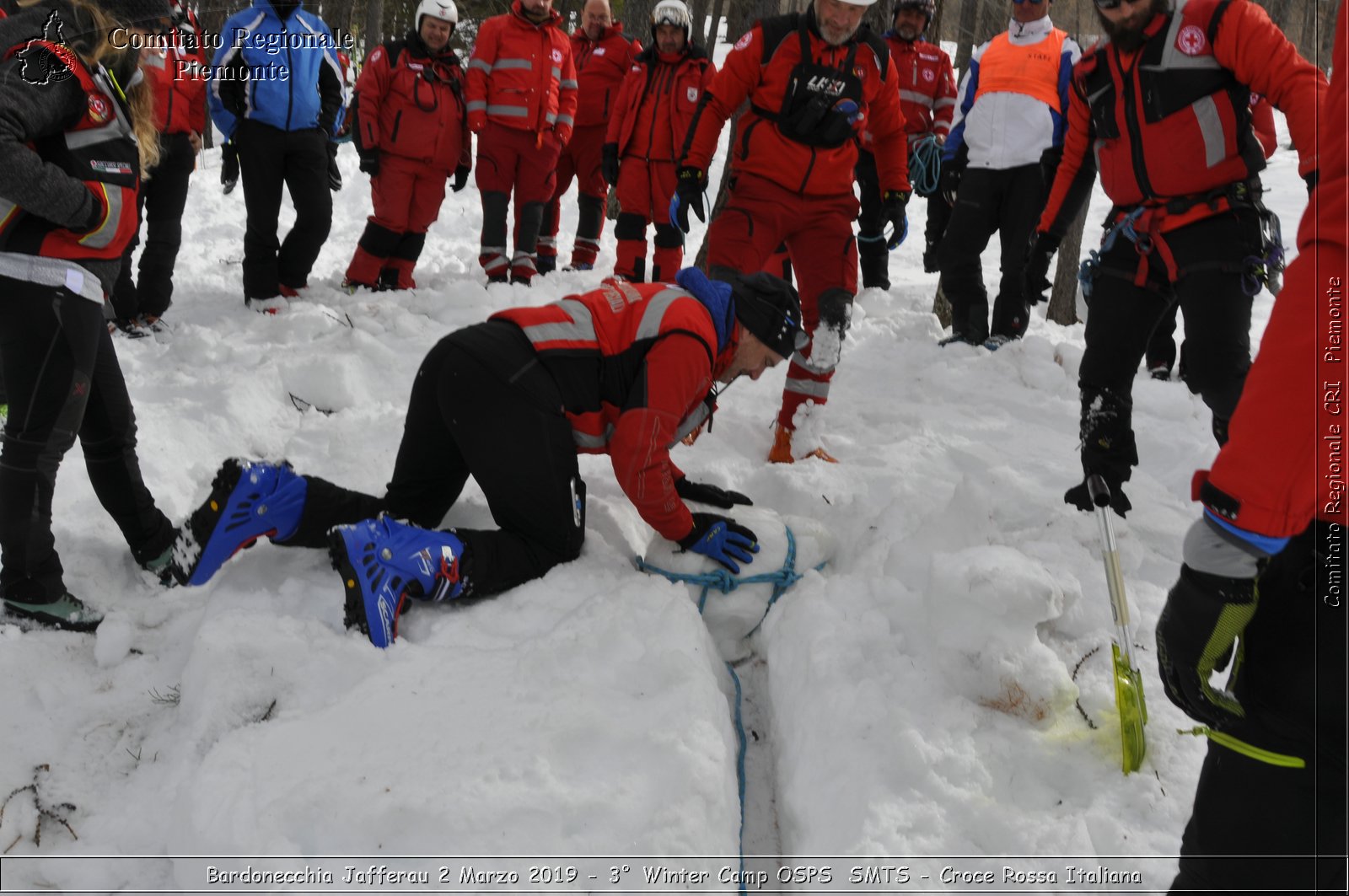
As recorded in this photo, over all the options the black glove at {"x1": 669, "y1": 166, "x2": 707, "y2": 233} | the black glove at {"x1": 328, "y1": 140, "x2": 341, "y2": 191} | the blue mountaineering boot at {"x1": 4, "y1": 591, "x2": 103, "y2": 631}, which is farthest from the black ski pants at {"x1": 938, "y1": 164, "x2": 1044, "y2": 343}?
the blue mountaineering boot at {"x1": 4, "y1": 591, "x2": 103, "y2": 631}

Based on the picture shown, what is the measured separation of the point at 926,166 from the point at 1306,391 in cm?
529

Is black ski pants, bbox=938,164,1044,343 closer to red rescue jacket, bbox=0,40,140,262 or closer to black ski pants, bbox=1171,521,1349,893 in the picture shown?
black ski pants, bbox=1171,521,1349,893

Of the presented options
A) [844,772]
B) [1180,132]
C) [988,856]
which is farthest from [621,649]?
[1180,132]

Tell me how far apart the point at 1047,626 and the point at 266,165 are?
5193 mm

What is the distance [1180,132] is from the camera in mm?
3117

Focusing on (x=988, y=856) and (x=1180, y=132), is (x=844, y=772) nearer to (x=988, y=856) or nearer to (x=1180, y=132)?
(x=988, y=856)

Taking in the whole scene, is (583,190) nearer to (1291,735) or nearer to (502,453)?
(502,453)

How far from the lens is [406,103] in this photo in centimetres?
629

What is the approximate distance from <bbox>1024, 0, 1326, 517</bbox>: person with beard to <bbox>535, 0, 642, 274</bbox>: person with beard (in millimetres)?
4936

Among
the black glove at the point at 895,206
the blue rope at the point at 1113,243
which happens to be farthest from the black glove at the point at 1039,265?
the black glove at the point at 895,206

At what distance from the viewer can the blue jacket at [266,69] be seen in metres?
5.55

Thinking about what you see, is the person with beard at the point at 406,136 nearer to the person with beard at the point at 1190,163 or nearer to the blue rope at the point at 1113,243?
the person with beard at the point at 1190,163

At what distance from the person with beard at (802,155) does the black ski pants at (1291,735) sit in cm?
271

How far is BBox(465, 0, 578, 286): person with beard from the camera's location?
6555 millimetres
